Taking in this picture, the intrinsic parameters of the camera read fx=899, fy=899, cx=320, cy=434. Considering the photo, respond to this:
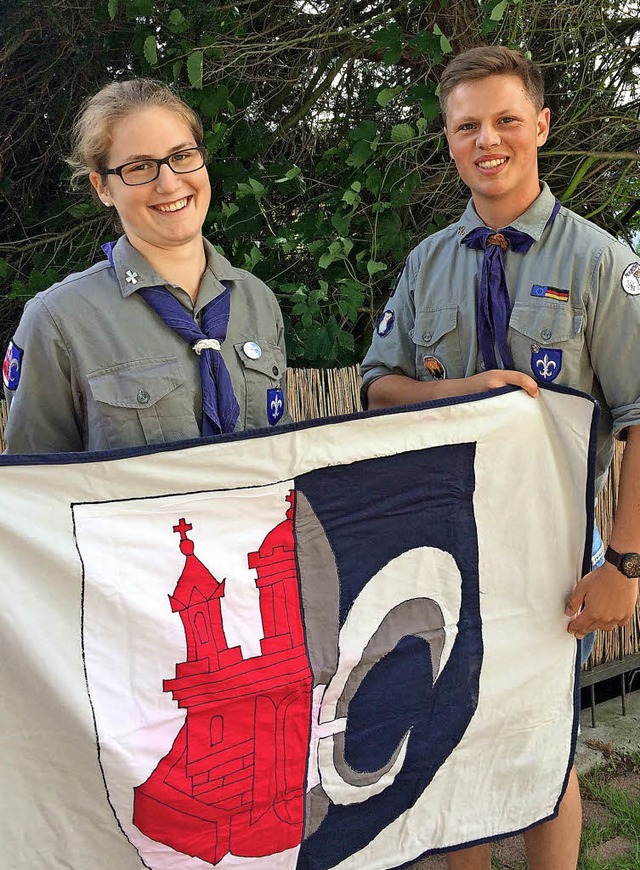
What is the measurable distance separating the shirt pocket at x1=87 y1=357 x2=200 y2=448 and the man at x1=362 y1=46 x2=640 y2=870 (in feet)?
2.06

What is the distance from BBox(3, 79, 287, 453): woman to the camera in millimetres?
1971

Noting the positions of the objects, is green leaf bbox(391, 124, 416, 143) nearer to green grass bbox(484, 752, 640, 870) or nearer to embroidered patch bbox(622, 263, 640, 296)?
embroidered patch bbox(622, 263, 640, 296)

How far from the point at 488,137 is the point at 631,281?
477 millimetres

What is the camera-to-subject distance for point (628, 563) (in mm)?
2113

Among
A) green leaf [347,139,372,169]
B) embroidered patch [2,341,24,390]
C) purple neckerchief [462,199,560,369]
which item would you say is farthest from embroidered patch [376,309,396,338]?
green leaf [347,139,372,169]

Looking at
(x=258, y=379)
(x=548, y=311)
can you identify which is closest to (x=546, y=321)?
(x=548, y=311)

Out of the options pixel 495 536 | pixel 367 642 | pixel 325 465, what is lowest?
pixel 367 642

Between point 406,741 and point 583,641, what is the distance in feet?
1.90

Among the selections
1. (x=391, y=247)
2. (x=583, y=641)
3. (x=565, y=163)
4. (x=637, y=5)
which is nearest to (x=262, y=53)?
(x=391, y=247)

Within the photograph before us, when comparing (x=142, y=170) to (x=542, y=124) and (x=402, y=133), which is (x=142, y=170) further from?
(x=402, y=133)

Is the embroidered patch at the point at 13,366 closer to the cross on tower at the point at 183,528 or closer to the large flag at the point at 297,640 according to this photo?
the large flag at the point at 297,640

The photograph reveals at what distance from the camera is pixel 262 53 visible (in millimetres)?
3619

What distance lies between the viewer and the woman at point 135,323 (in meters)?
1.97

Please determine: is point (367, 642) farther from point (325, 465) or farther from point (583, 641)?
point (583, 641)
